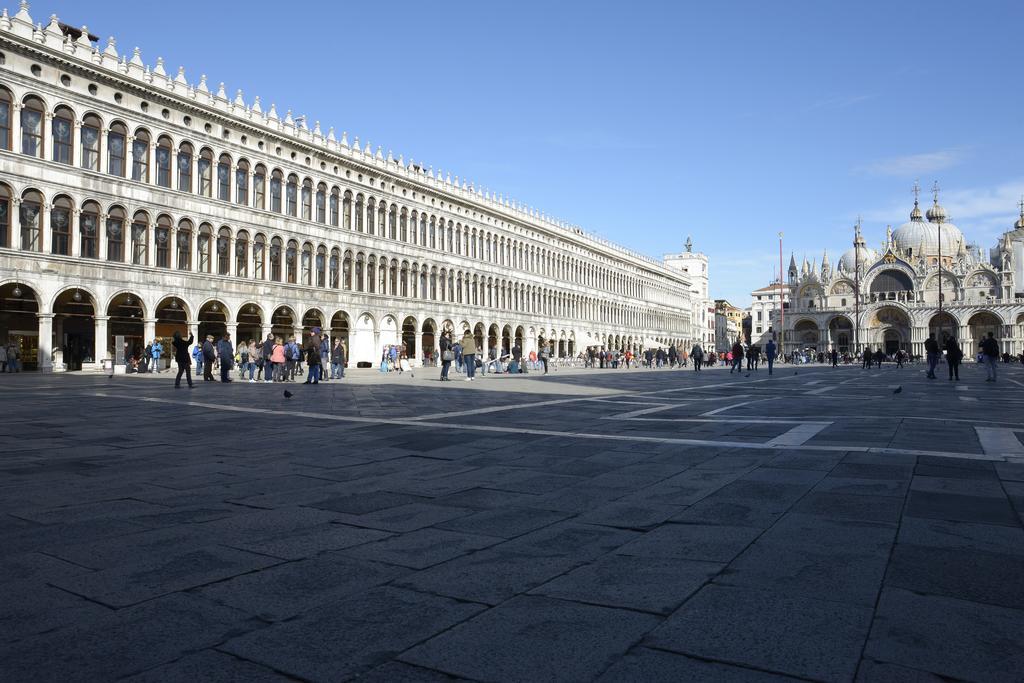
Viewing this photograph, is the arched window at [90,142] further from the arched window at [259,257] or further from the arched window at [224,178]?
the arched window at [259,257]

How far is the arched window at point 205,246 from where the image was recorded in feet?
122

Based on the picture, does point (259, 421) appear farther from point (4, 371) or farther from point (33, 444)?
point (4, 371)

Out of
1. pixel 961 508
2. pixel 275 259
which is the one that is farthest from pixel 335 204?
pixel 961 508

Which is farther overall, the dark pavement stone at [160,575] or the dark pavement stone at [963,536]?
the dark pavement stone at [963,536]

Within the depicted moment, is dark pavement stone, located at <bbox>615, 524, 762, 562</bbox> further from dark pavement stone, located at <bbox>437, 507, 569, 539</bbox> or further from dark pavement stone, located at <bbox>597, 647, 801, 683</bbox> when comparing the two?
dark pavement stone, located at <bbox>597, 647, 801, 683</bbox>

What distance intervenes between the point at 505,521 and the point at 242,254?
1526 inches

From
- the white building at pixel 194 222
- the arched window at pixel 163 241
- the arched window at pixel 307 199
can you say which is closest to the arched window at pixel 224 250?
the white building at pixel 194 222

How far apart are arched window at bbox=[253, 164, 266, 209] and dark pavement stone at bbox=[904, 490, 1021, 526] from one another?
40.8m

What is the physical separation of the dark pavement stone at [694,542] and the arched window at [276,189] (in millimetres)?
41449

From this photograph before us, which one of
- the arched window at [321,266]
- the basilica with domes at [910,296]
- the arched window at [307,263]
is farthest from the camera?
the basilica with domes at [910,296]

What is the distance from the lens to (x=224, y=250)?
38688mm

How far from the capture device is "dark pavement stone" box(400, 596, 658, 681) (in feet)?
7.79

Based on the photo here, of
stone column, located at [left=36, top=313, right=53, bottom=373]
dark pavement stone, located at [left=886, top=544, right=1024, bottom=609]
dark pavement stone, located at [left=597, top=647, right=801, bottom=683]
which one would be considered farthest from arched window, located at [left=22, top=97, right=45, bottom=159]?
dark pavement stone, located at [left=886, top=544, right=1024, bottom=609]

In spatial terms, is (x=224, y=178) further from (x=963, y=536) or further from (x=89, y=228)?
(x=963, y=536)
